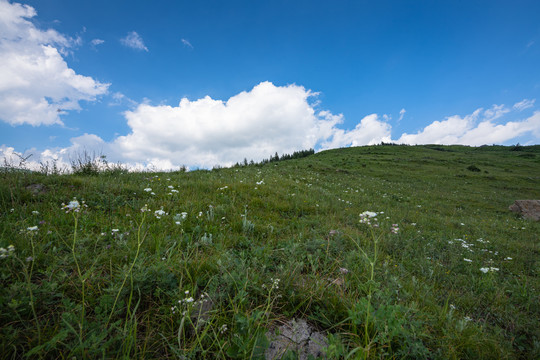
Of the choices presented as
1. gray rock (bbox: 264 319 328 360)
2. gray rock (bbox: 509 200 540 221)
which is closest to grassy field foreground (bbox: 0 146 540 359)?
gray rock (bbox: 264 319 328 360)

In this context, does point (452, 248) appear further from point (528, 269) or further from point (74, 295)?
point (74, 295)

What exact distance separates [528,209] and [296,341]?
2146 cm

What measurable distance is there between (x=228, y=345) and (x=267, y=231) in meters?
2.85

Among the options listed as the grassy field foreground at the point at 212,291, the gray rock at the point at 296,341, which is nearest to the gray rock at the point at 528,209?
the grassy field foreground at the point at 212,291

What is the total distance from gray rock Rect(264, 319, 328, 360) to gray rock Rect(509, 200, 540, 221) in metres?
20.0

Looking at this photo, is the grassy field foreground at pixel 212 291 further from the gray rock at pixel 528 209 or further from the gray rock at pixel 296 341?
the gray rock at pixel 528 209

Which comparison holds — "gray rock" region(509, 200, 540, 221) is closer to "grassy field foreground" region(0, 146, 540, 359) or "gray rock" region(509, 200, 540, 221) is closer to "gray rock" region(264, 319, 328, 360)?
"grassy field foreground" region(0, 146, 540, 359)

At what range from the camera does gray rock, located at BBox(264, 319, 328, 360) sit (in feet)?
5.52

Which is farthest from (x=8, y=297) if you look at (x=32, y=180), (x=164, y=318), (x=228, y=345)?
(x=32, y=180)

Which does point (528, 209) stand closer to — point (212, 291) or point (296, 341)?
point (296, 341)

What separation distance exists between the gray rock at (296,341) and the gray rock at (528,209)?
19993 millimetres

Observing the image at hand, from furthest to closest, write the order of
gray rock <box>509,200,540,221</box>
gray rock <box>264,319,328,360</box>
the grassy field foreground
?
1. gray rock <box>509,200,540,221</box>
2. gray rock <box>264,319,328,360</box>
3. the grassy field foreground

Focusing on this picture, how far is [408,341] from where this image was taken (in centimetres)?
168

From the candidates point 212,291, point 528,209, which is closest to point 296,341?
point 212,291
